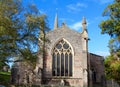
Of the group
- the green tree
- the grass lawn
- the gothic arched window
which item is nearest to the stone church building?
the gothic arched window

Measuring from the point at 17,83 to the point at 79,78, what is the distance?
965cm

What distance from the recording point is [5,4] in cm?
3138

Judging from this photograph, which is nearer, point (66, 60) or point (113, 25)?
point (113, 25)

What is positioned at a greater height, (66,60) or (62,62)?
(66,60)

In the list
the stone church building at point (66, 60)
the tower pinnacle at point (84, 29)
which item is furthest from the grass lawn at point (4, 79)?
the tower pinnacle at point (84, 29)

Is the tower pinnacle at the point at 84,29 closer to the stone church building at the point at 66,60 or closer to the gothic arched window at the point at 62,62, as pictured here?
the stone church building at the point at 66,60

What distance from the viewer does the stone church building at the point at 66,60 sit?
151 feet

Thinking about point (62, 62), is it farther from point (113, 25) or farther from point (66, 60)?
point (113, 25)

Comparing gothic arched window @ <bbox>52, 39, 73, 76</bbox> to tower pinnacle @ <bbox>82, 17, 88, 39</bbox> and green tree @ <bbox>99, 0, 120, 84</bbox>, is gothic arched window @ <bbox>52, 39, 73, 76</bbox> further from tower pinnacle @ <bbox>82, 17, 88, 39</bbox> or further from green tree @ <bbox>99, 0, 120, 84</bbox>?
green tree @ <bbox>99, 0, 120, 84</bbox>

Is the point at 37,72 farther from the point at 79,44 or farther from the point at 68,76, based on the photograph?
the point at 79,44

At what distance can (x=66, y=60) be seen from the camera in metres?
46.9

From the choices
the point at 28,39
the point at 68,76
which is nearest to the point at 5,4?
the point at 28,39

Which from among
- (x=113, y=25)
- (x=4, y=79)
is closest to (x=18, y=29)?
(x=113, y=25)

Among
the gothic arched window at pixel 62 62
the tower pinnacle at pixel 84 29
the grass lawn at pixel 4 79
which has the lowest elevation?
the grass lawn at pixel 4 79
